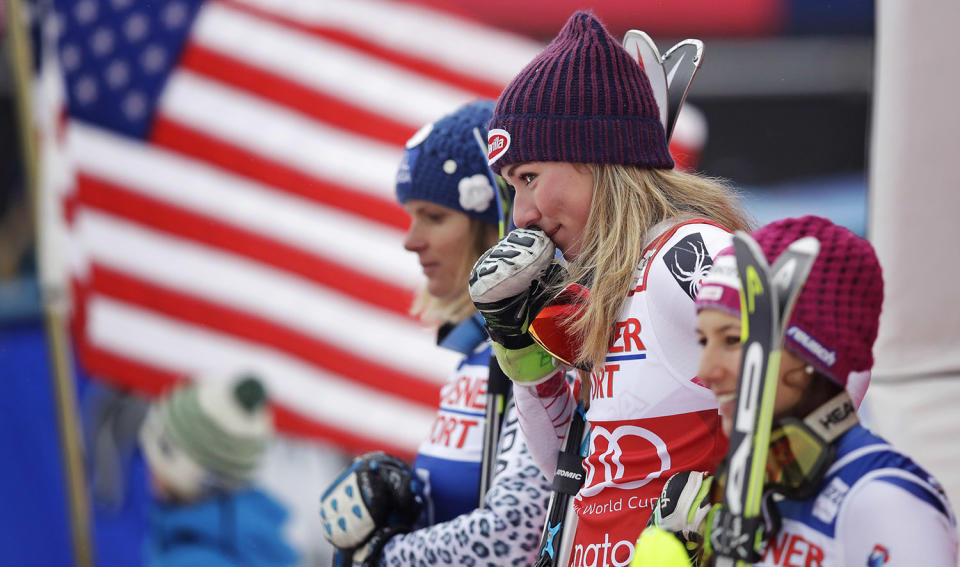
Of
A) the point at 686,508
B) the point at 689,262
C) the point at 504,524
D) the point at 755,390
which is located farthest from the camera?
the point at 504,524

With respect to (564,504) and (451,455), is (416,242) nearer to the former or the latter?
(451,455)

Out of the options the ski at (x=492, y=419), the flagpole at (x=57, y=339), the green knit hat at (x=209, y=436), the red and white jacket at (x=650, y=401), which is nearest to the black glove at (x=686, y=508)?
the red and white jacket at (x=650, y=401)

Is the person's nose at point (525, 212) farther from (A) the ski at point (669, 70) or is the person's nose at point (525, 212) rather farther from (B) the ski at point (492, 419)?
(B) the ski at point (492, 419)

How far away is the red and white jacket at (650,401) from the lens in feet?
5.78

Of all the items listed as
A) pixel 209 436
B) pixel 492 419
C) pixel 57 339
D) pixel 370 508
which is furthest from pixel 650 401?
pixel 57 339

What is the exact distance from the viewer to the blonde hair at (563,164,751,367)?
1825 millimetres

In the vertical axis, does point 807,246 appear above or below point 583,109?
below

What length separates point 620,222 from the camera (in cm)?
186

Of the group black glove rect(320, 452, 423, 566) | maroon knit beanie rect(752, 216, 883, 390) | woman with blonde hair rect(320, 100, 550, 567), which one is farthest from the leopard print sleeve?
maroon knit beanie rect(752, 216, 883, 390)

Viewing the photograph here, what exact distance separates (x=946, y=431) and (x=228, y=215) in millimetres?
4198

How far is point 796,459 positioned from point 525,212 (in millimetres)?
714

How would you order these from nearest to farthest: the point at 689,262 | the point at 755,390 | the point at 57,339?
the point at 755,390, the point at 689,262, the point at 57,339

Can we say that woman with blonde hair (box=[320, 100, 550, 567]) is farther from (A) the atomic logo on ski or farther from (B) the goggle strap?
(B) the goggle strap

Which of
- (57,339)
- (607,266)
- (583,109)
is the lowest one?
(57,339)
